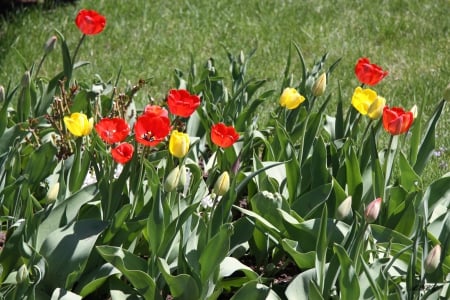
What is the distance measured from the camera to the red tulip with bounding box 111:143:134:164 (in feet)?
7.57

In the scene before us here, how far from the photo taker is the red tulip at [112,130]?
239 centimetres

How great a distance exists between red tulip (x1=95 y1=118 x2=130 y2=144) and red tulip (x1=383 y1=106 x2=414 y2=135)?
726 mm

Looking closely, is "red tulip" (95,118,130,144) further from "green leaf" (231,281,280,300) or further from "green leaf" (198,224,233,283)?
"green leaf" (231,281,280,300)

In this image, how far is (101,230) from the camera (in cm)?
241

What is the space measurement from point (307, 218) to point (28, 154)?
1094 millimetres

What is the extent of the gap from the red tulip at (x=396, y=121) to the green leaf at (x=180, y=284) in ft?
2.29

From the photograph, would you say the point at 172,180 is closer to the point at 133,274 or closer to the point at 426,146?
the point at 133,274

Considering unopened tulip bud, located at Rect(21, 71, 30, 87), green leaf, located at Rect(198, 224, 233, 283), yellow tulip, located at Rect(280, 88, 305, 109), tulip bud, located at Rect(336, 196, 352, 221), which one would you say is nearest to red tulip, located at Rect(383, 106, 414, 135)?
tulip bud, located at Rect(336, 196, 352, 221)

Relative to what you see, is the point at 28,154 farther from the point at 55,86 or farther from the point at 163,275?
the point at 163,275

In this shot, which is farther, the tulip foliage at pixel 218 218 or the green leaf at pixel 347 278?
the tulip foliage at pixel 218 218

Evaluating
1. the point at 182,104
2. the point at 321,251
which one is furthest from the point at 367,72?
the point at 321,251

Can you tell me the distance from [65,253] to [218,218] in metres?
0.42

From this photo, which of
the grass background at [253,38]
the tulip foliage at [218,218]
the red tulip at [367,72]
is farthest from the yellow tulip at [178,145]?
the grass background at [253,38]

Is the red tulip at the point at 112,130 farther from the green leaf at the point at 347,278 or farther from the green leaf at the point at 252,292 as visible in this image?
the green leaf at the point at 347,278
